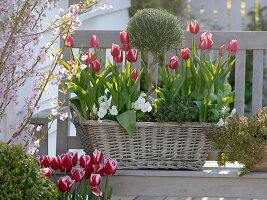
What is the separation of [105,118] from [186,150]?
39 cm

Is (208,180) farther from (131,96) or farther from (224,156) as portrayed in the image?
(131,96)

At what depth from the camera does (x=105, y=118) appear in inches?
135

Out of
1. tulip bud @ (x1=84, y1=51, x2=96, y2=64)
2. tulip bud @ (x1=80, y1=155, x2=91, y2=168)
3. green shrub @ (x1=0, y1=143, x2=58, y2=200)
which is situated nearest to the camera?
green shrub @ (x1=0, y1=143, x2=58, y2=200)

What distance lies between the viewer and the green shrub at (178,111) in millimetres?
3348

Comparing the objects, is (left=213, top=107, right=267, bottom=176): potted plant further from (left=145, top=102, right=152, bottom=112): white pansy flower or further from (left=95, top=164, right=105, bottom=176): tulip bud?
(left=95, top=164, right=105, bottom=176): tulip bud

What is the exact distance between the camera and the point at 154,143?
135 inches

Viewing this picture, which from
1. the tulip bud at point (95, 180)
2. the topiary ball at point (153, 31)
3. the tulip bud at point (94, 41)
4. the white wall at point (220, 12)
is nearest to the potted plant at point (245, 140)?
the topiary ball at point (153, 31)

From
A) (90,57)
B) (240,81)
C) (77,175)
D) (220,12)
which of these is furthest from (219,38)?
(220,12)

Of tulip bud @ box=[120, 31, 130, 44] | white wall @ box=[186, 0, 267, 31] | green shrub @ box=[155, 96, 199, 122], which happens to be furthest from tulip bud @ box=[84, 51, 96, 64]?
white wall @ box=[186, 0, 267, 31]

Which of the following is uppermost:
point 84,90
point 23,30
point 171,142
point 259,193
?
point 23,30

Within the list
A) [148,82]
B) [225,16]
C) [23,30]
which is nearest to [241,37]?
[148,82]

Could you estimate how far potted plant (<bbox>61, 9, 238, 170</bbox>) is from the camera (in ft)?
11.1

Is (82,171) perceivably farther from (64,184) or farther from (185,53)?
(185,53)

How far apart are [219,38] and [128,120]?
2.34ft
